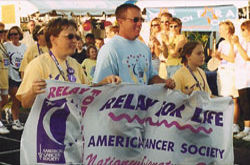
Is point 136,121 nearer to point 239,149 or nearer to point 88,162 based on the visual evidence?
point 88,162

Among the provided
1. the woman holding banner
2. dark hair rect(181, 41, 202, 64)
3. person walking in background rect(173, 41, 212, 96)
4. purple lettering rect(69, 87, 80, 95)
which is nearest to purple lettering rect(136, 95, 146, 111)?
the woman holding banner

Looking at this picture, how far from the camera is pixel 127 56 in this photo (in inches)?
210

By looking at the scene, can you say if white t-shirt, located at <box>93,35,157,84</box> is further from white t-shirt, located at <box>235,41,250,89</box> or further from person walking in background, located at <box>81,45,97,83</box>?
person walking in background, located at <box>81,45,97,83</box>

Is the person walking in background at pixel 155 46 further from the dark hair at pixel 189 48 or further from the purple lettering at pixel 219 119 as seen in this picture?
the purple lettering at pixel 219 119

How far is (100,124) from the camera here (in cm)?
472

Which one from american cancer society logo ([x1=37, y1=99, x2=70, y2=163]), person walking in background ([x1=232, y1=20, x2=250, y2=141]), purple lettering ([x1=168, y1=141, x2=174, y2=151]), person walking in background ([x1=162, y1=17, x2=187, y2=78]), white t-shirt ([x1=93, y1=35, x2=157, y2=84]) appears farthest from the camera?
person walking in background ([x1=232, y1=20, x2=250, y2=141])

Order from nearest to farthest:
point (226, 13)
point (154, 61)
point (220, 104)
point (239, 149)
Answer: point (220, 104)
point (239, 149)
point (154, 61)
point (226, 13)

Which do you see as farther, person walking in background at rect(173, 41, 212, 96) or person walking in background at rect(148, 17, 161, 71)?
person walking in background at rect(148, 17, 161, 71)

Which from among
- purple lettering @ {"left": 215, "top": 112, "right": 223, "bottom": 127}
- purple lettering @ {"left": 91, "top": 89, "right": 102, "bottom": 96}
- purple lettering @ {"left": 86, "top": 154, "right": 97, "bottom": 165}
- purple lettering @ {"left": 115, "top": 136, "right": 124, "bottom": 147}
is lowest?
purple lettering @ {"left": 86, "top": 154, "right": 97, "bottom": 165}

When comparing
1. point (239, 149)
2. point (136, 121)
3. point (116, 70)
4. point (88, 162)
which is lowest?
point (239, 149)

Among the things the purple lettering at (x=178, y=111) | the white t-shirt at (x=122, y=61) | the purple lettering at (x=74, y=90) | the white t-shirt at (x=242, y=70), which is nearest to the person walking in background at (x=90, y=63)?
the white t-shirt at (x=242, y=70)

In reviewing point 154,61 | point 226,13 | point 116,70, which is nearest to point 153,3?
point 226,13

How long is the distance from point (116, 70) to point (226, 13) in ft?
32.1

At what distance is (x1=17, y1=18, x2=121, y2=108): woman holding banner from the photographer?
4738 millimetres
